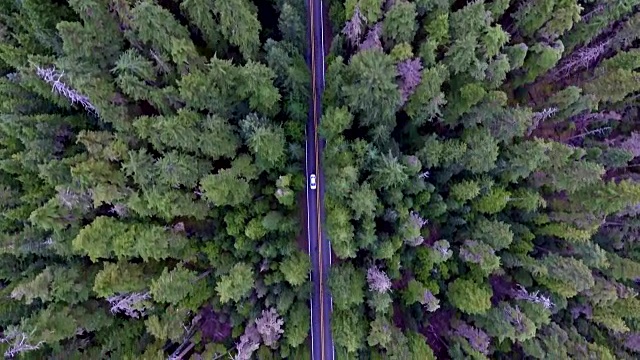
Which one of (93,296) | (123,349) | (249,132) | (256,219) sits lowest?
(123,349)

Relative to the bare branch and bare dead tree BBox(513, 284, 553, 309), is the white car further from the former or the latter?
bare dead tree BBox(513, 284, 553, 309)

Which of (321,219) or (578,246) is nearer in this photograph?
(578,246)

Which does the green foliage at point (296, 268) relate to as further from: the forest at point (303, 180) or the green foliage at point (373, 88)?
the green foliage at point (373, 88)

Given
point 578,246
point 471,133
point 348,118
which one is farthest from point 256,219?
point 578,246

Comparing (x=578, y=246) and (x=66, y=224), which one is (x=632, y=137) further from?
(x=66, y=224)

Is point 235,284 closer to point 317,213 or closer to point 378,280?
point 317,213

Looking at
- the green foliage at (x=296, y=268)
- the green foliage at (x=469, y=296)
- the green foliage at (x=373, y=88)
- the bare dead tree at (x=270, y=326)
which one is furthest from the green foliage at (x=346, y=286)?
the green foliage at (x=373, y=88)
